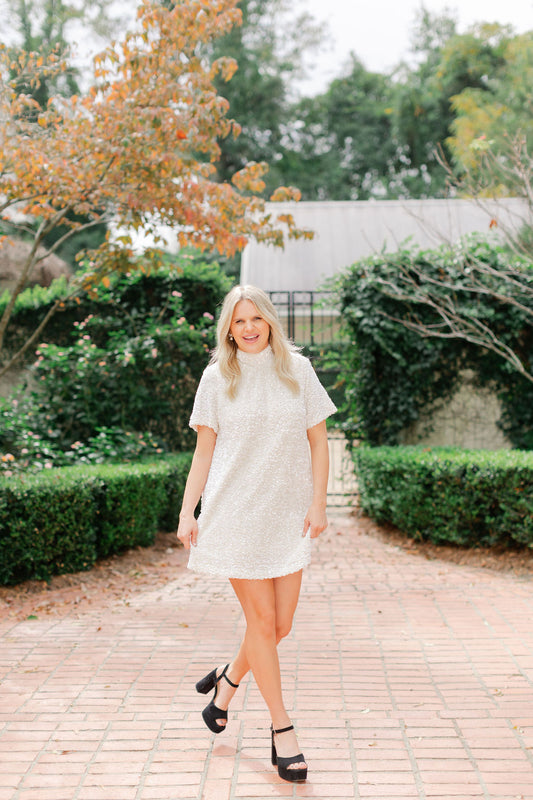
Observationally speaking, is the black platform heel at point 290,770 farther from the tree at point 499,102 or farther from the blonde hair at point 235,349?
the tree at point 499,102

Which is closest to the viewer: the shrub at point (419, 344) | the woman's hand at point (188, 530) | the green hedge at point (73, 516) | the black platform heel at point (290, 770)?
the black platform heel at point (290, 770)

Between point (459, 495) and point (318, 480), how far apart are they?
423 cm

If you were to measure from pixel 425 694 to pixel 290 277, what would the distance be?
10435mm

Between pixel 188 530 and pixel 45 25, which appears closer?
pixel 188 530

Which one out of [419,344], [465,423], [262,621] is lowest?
[262,621]

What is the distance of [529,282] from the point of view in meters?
8.09

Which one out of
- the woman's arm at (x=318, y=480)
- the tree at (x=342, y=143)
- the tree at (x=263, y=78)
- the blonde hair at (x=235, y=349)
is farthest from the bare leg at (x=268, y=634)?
the tree at (x=342, y=143)

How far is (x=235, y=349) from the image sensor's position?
120 inches

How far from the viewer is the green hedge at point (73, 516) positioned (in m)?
5.55

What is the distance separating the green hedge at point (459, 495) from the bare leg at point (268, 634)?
4.07 m

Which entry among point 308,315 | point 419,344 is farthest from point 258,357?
point 308,315

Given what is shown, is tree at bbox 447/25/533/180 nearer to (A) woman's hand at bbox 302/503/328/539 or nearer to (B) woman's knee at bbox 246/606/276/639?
(A) woman's hand at bbox 302/503/328/539

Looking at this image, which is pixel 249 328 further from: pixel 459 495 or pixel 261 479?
pixel 459 495

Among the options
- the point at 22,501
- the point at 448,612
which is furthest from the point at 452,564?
the point at 22,501
